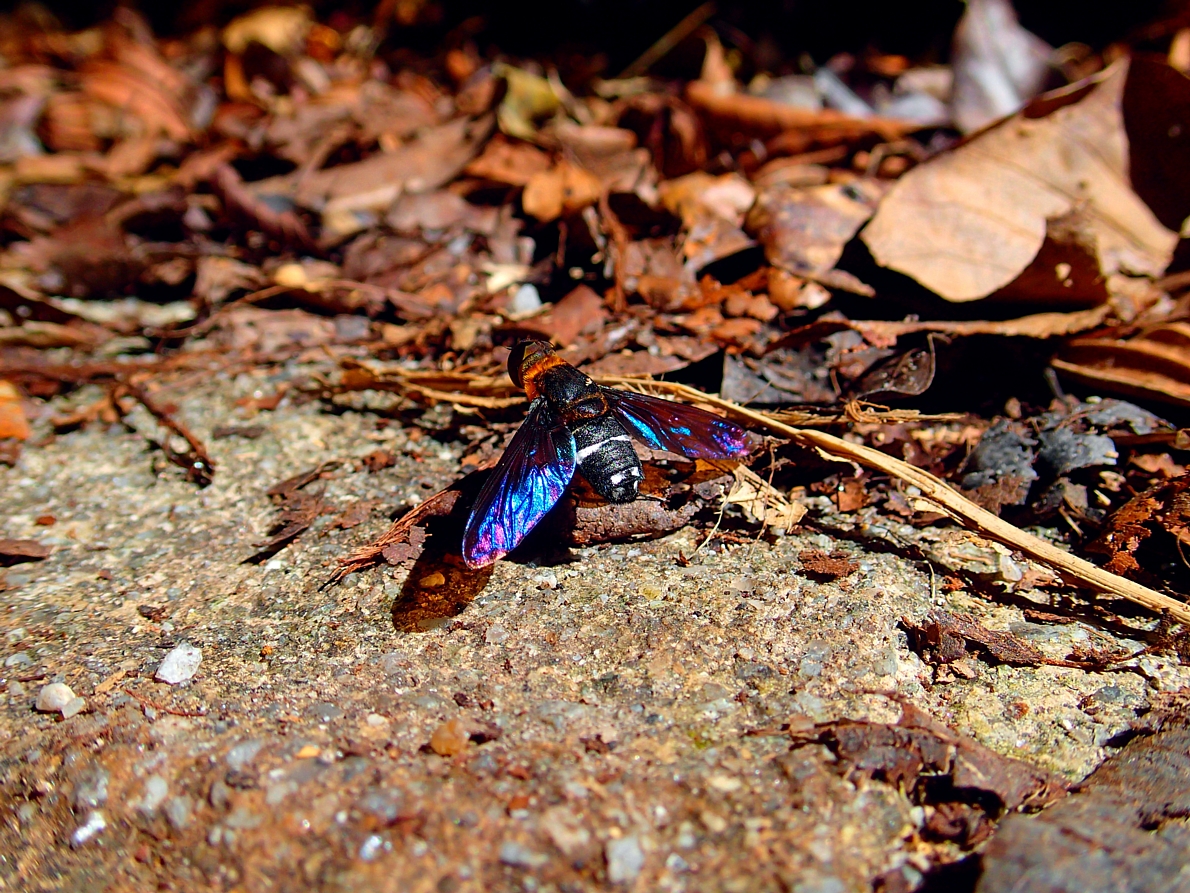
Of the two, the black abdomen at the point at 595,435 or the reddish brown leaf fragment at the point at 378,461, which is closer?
the black abdomen at the point at 595,435

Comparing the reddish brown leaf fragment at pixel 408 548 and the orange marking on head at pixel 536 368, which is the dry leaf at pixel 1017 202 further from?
the reddish brown leaf fragment at pixel 408 548

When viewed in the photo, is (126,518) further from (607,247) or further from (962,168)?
(962,168)

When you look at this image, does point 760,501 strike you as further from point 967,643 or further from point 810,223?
point 810,223

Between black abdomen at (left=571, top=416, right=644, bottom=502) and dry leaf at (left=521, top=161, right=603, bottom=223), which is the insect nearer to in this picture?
black abdomen at (left=571, top=416, right=644, bottom=502)

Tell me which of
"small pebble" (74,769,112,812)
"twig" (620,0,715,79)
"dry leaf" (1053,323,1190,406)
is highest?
"twig" (620,0,715,79)

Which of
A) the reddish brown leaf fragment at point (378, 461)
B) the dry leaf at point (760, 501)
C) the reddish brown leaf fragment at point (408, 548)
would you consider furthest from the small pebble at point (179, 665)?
the dry leaf at point (760, 501)

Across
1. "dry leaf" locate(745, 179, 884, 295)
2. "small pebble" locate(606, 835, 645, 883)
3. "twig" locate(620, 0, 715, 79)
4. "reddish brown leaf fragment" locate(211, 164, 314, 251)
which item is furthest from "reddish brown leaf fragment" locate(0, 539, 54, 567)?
"twig" locate(620, 0, 715, 79)

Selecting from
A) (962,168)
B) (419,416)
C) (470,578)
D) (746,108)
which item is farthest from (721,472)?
(746,108)
